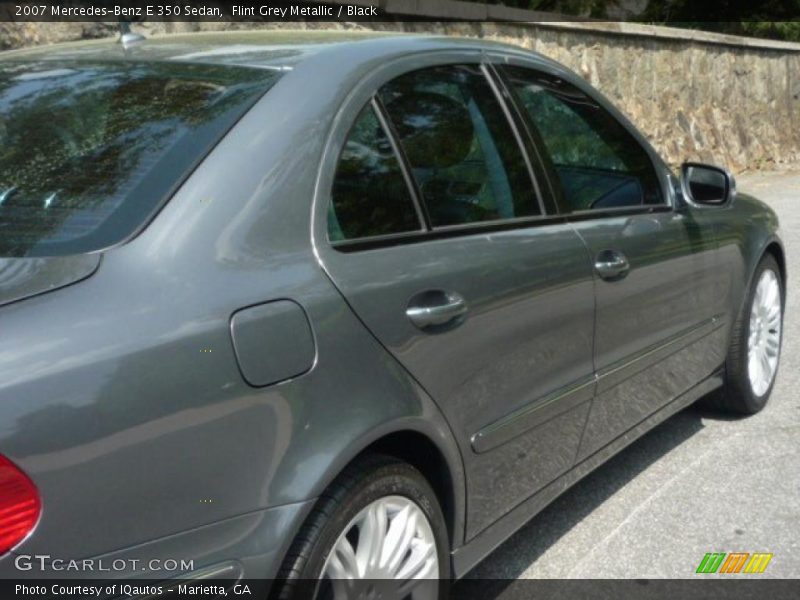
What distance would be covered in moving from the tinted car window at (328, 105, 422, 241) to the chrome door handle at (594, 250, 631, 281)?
33.9 inches

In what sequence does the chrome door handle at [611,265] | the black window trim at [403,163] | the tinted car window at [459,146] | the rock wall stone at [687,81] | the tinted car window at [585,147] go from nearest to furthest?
the black window trim at [403,163] → the tinted car window at [459,146] → the chrome door handle at [611,265] → the tinted car window at [585,147] → the rock wall stone at [687,81]

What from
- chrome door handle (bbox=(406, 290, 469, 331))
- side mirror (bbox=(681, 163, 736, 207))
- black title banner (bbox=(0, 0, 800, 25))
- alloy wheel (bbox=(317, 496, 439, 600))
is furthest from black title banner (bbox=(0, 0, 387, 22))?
alloy wheel (bbox=(317, 496, 439, 600))

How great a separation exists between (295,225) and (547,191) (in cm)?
124

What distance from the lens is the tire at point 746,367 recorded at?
16.4 ft

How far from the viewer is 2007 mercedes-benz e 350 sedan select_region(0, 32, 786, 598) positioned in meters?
2.11

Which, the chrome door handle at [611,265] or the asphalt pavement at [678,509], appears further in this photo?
the asphalt pavement at [678,509]

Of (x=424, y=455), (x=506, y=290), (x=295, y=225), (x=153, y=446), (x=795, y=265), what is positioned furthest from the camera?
(x=795, y=265)

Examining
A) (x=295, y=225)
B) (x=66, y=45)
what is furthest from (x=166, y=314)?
(x=66, y=45)

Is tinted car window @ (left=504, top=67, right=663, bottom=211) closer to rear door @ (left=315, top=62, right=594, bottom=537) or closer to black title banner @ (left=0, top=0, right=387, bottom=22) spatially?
rear door @ (left=315, top=62, right=594, bottom=537)

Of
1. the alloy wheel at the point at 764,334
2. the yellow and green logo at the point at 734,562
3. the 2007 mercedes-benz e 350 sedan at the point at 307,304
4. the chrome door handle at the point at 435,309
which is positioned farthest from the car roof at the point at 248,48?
the alloy wheel at the point at 764,334

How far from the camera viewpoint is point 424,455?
2.93 metres

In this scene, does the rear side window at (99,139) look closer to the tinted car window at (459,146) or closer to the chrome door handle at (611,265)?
the tinted car window at (459,146)

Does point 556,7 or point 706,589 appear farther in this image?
point 556,7

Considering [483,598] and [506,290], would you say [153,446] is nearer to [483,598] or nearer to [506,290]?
[506,290]
